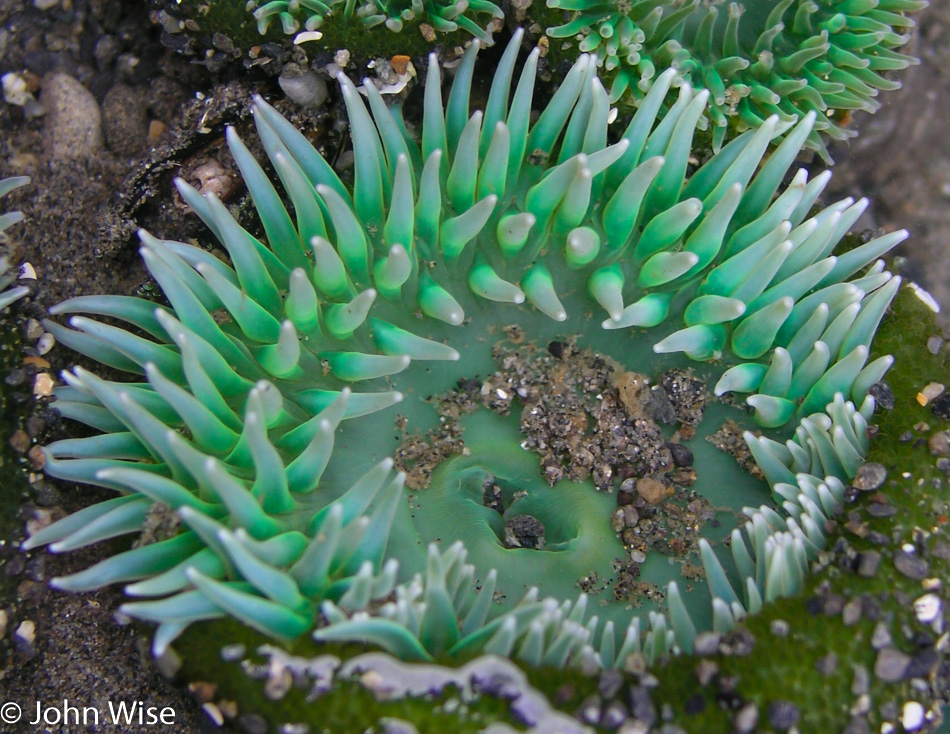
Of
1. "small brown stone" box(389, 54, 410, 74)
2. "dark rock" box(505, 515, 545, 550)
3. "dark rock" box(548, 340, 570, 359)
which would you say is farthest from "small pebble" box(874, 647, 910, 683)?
"small brown stone" box(389, 54, 410, 74)

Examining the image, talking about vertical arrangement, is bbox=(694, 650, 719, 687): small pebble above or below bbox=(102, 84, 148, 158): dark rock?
below

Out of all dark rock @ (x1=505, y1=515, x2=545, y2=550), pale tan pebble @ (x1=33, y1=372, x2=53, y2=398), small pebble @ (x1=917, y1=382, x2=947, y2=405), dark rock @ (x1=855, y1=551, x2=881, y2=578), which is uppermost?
small pebble @ (x1=917, y1=382, x2=947, y2=405)

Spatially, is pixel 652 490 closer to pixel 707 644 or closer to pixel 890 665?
pixel 707 644

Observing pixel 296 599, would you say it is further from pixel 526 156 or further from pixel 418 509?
pixel 526 156

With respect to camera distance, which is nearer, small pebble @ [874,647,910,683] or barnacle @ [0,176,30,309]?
small pebble @ [874,647,910,683]

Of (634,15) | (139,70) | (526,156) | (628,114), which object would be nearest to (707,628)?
(526,156)

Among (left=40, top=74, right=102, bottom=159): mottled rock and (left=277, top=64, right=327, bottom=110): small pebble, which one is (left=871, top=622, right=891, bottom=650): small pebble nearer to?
(left=277, top=64, right=327, bottom=110): small pebble

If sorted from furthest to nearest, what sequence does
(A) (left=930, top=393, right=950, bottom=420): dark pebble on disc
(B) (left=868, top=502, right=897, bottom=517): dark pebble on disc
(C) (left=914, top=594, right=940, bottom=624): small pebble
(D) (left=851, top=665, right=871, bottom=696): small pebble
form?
(A) (left=930, top=393, right=950, bottom=420): dark pebble on disc → (B) (left=868, top=502, right=897, bottom=517): dark pebble on disc → (C) (left=914, top=594, right=940, bottom=624): small pebble → (D) (left=851, top=665, right=871, bottom=696): small pebble
